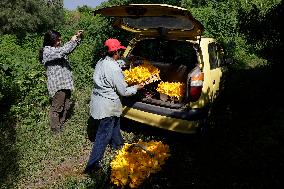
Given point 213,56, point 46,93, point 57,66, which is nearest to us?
point 213,56

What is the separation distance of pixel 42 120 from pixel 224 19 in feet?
29.3

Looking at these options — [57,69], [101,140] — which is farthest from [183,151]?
[57,69]

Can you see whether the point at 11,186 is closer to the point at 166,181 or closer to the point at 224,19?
the point at 166,181

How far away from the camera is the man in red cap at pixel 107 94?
17.2ft

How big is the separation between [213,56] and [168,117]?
1658mm

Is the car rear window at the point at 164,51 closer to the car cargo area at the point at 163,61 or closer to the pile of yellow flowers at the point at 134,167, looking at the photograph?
the car cargo area at the point at 163,61

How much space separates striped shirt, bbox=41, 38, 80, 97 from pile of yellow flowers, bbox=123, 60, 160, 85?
1.17 meters

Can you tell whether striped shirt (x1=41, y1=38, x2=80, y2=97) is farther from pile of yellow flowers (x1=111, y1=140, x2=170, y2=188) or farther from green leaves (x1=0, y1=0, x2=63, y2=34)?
green leaves (x1=0, y1=0, x2=63, y2=34)

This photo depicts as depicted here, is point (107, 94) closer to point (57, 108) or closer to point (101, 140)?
point (101, 140)

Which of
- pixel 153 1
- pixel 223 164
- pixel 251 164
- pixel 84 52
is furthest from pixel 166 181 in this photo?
pixel 153 1

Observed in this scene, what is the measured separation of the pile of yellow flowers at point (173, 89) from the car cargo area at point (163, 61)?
57mm

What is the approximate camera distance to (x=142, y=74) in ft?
21.2

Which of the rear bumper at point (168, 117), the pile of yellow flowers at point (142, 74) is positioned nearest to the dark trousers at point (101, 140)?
the rear bumper at point (168, 117)

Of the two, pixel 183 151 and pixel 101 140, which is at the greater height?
→ pixel 101 140
